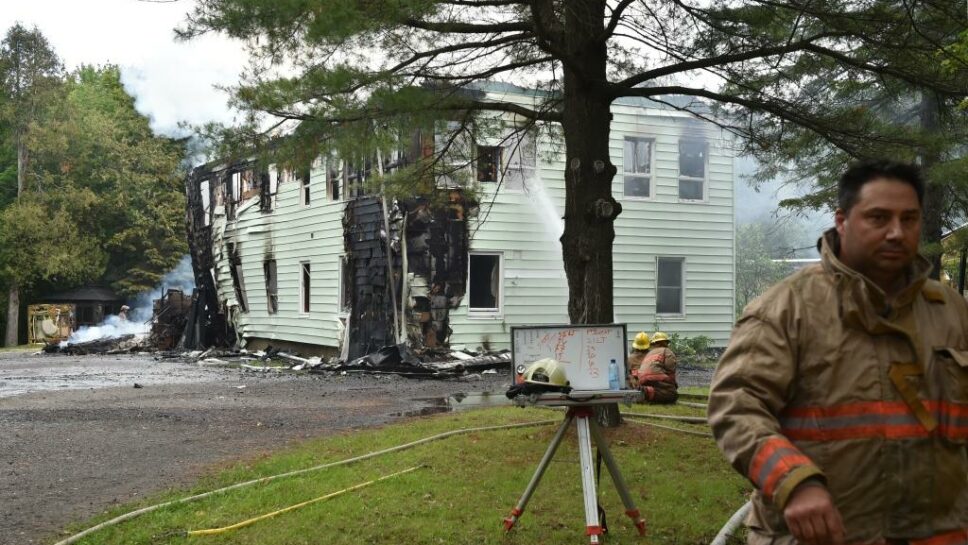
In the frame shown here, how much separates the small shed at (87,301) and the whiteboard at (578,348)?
40.6 metres

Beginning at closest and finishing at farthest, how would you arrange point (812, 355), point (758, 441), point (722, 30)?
point (758, 441), point (812, 355), point (722, 30)

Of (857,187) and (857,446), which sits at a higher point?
(857,187)

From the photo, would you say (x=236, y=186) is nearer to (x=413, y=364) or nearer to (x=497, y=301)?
(x=497, y=301)

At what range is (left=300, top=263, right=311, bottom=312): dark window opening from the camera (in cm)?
2394

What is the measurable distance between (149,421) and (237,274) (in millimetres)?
15732

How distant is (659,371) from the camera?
1077cm

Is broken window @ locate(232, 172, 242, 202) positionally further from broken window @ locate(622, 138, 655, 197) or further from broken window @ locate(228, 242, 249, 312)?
broken window @ locate(622, 138, 655, 197)

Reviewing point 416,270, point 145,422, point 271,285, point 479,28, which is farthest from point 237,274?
point 479,28

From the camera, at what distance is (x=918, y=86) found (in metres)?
8.22

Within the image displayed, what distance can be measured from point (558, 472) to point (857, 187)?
538 cm

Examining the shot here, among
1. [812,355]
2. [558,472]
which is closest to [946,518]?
[812,355]

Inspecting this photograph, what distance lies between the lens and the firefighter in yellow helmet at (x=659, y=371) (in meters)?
10.6

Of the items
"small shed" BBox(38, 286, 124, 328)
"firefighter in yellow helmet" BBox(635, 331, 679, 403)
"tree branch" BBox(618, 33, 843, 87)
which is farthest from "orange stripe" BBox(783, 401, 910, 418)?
"small shed" BBox(38, 286, 124, 328)

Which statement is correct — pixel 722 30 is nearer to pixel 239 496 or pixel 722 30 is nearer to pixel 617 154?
pixel 239 496
